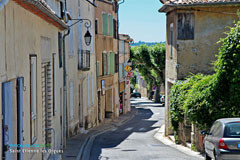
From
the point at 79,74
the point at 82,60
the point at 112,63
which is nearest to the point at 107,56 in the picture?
the point at 112,63

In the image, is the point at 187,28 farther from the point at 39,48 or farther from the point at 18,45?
the point at 18,45

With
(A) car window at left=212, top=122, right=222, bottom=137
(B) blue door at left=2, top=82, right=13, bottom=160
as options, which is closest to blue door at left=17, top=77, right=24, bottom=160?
(B) blue door at left=2, top=82, right=13, bottom=160

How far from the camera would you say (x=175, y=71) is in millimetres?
22484

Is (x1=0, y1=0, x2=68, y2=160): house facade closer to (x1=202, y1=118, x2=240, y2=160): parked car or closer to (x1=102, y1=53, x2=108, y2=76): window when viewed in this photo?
(x1=202, y1=118, x2=240, y2=160): parked car

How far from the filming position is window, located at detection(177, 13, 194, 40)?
71.5 ft

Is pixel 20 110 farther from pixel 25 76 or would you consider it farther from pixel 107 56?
pixel 107 56

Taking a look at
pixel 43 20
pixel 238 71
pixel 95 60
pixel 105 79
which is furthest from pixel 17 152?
pixel 105 79

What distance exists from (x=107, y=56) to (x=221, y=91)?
66.3ft

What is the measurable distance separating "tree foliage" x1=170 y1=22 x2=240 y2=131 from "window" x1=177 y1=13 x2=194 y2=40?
5.90 m

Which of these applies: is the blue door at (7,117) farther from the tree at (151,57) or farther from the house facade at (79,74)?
the tree at (151,57)

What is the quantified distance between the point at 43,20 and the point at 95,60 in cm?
1934

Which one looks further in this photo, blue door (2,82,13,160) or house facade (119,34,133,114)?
house facade (119,34,133,114)

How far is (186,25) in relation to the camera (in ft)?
71.6

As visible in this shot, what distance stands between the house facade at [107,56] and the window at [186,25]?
10.2 meters
